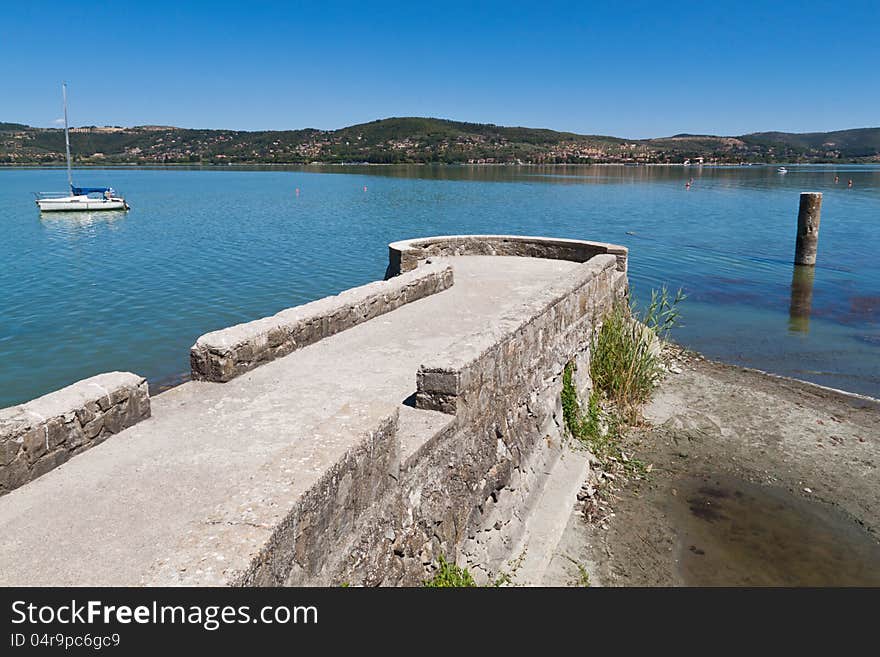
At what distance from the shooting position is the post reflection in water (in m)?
18.2

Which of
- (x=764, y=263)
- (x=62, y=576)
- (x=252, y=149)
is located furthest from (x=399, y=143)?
(x=62, y=576)

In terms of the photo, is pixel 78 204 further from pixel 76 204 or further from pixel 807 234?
pixel 807 234

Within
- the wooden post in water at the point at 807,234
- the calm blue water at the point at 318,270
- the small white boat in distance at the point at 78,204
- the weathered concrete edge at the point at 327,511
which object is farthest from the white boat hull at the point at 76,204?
the weathered concrete edge at the point at 327,511

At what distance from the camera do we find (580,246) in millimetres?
13953

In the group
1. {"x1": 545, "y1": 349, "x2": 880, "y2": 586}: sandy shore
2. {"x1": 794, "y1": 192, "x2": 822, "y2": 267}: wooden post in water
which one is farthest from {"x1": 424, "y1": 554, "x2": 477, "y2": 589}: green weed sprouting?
{"x1": 794, "y1": 192, "x2": 822, "y2": 267}: wooden post in water

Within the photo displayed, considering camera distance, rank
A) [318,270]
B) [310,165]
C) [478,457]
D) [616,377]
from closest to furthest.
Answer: [478,457]
[616,377]
[318,270]
[310,165]

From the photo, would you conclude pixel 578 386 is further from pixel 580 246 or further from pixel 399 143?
pixel 399 143

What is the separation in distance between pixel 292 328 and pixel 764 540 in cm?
614

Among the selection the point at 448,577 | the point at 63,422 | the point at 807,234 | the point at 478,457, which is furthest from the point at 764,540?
the point at 807,234

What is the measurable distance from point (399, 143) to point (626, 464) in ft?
527

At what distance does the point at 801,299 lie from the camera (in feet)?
69.9

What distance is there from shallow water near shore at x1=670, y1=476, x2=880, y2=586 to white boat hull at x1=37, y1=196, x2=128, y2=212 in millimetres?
42377

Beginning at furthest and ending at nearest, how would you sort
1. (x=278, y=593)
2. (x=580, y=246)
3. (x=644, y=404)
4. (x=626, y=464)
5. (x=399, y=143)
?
(x=399, y=143) → (x=580, y=246) → (x=644, y=404) → (x=626, y=464) → (x=278, y=593)

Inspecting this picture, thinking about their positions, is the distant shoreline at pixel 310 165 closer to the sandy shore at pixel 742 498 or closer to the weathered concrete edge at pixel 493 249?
the weathered concrete edge at pixel 493 249
